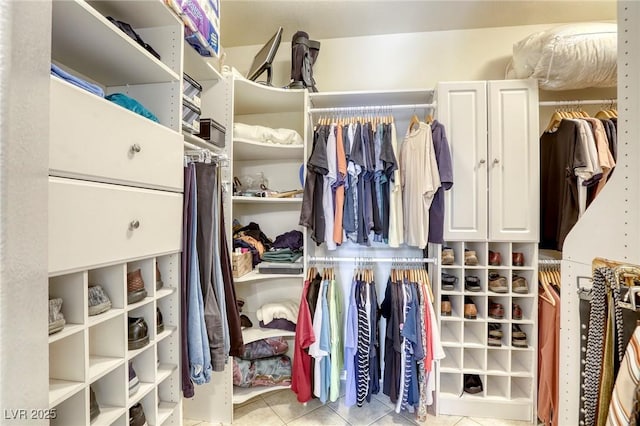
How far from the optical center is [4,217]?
0.31 meters

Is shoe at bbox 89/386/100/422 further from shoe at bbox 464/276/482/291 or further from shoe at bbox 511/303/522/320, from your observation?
shoe at bbox 511/303/522/320

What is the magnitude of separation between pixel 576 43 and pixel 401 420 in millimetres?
2354

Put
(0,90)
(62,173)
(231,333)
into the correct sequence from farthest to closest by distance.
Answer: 1. (231,333)
2. (62,173)
3. (0,90)

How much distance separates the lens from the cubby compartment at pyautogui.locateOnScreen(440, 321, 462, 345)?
164 centimetres

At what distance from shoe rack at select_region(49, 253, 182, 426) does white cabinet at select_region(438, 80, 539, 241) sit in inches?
61.1

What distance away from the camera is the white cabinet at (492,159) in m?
1.58

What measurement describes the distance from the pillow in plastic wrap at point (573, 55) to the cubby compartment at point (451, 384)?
1.89 meters

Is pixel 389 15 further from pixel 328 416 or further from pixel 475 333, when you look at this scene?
pixel 328 416

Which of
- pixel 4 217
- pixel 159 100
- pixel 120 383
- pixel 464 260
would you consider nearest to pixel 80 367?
pixel 120 383

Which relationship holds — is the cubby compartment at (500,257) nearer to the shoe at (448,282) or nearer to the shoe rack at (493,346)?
the shoe rack at (493,346)

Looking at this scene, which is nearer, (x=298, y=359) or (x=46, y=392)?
(x=46, y=392)

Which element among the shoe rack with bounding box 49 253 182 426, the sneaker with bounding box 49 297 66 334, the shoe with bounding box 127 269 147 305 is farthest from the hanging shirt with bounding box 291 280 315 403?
the sneaker with bounding box 49 297 66 334

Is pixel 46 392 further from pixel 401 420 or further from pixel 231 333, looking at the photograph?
pixel 401 420

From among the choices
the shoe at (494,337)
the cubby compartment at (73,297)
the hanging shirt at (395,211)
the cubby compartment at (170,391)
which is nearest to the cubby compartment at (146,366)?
the cubby compartment at (170,391)
